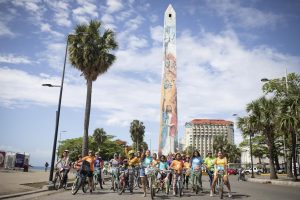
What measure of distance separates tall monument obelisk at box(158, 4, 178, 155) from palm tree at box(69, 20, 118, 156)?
21901 mm

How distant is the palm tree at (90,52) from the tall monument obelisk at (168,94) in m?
21.9

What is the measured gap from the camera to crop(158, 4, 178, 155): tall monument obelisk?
48000 mm

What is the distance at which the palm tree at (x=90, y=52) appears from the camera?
26.8 meters

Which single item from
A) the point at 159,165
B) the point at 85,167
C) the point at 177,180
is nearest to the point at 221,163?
the point at 177,180

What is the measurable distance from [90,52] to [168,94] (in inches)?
950

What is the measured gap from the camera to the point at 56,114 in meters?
18.9

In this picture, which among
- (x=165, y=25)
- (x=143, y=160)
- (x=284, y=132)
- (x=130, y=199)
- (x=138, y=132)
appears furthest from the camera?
(x=138, y=132)

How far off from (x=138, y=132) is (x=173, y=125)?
31572 millimetres

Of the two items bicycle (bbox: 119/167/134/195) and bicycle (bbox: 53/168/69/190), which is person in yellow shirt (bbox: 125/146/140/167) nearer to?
bicycle (bbox: 119/167/134/195)

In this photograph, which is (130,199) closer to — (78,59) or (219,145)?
→ (78,59)

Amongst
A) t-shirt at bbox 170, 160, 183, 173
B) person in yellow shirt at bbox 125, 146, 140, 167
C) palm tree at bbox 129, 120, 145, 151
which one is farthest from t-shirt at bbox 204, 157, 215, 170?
palm tree at bbox 129, 120, 145, 151

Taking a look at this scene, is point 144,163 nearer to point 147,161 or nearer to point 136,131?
point 147,161

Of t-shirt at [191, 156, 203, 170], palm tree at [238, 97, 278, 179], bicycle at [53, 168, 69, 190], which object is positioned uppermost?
palm tree at [238, 97, 278, 179]

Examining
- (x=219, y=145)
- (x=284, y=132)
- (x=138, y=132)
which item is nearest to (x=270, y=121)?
(x=284, y=132)
